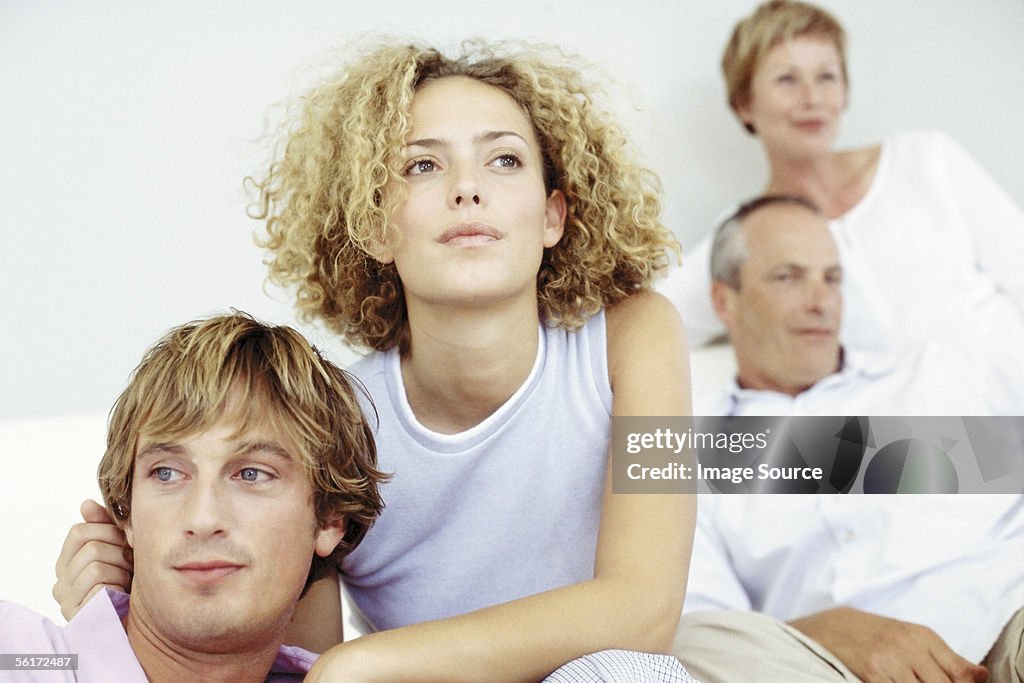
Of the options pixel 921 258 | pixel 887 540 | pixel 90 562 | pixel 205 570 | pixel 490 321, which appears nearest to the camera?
pixel 205 570

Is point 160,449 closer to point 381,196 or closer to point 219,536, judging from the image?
point 219,536

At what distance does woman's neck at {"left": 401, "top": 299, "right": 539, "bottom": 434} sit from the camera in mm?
1188

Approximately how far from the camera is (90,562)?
1071 millimetres

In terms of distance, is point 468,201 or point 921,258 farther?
point 921,258

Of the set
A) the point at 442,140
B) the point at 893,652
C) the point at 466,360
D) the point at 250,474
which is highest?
the point at 442,140

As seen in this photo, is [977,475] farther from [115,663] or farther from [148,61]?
[148,61]

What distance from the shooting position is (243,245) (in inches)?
90.5

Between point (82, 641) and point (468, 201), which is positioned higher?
point (468, 201)

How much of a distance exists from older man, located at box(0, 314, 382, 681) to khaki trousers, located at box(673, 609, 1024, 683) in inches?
15.3

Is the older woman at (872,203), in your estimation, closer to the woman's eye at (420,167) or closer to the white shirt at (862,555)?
the white shirt at (862,555)

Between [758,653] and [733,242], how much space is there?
1.26 metres

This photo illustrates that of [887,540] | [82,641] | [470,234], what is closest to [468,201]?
[470,234]

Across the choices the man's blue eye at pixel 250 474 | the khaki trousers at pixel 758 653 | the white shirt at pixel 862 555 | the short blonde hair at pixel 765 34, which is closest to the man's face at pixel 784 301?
the short blonde hair at pixel 765 34

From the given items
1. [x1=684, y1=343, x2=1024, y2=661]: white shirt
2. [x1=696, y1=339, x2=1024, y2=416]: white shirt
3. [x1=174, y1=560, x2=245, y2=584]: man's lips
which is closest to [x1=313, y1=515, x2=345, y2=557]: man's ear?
[x1=174, y1=560, x2=245, y2=584]: man's lips
